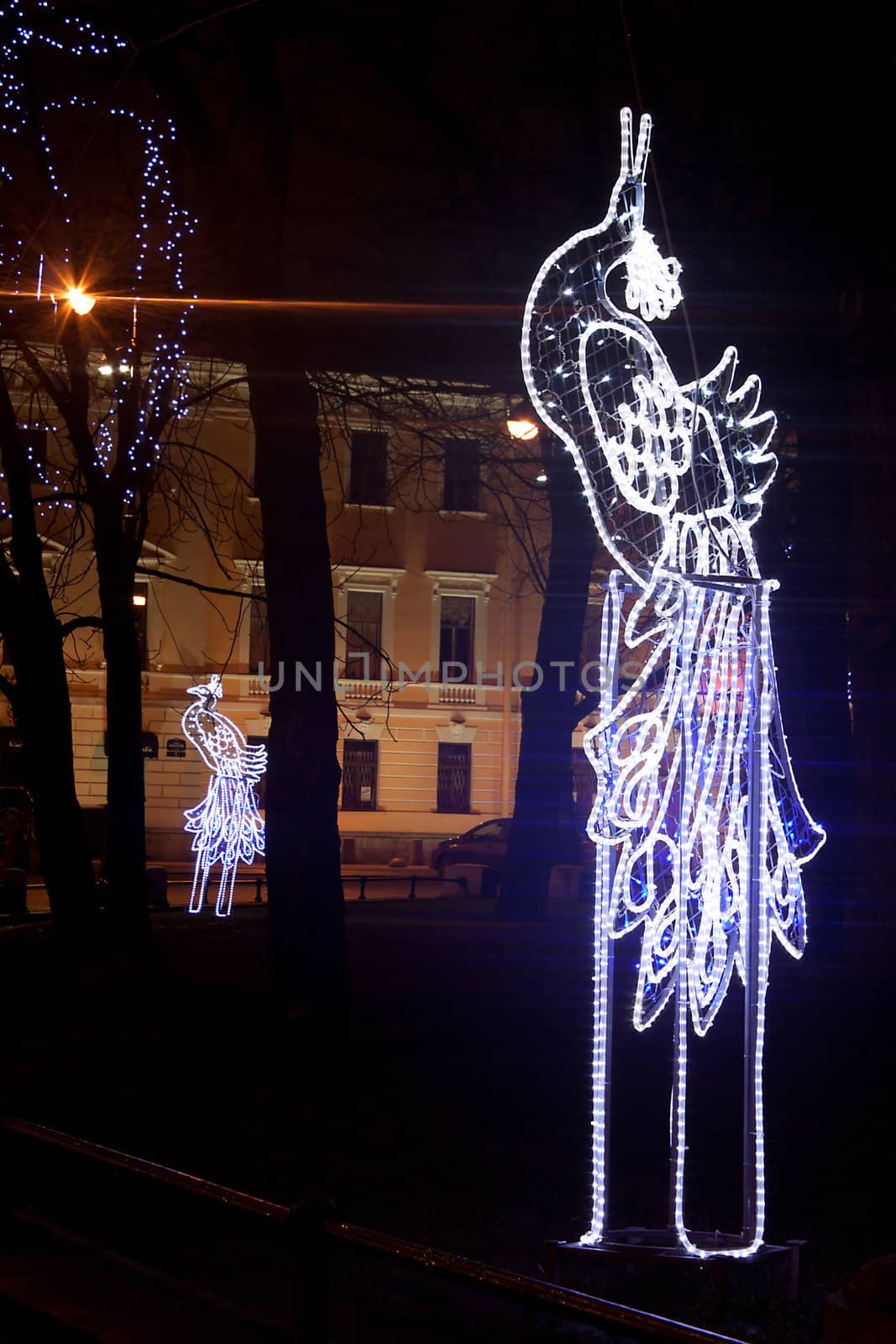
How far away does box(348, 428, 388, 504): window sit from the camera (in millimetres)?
20391

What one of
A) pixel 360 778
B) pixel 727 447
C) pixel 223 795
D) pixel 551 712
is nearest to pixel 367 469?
pixel 223 795

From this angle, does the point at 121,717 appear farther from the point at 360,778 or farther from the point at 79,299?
the point at 360,778

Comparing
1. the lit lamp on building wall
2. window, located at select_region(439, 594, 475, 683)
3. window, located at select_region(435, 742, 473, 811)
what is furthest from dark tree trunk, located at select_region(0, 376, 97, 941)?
window, located at select_region(439, 594, 475, 683)

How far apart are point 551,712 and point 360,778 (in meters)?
18.6

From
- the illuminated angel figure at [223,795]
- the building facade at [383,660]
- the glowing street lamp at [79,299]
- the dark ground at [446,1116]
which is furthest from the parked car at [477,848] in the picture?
the glowing street lamp at [79,299]

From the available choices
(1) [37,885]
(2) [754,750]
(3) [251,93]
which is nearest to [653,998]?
(2) [754,750]

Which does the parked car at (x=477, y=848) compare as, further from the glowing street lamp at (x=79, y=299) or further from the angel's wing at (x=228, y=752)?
the glowing street lamp at (x=79, y=299)

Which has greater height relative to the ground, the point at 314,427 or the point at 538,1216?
the point at 314,427

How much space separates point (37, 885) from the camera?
27.4m

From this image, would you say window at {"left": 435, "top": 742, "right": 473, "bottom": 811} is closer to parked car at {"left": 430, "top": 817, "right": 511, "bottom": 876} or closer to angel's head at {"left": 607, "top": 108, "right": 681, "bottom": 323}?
parked car at {"left": 430, "top": 817, "right": 511, "bottom": 876}

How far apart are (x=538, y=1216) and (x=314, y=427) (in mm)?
5305

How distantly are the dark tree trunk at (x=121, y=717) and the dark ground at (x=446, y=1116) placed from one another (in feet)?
6.64

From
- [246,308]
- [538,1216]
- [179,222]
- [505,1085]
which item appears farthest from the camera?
[179,222]

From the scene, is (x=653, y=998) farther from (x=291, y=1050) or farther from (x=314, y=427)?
(x=314, y=427)
